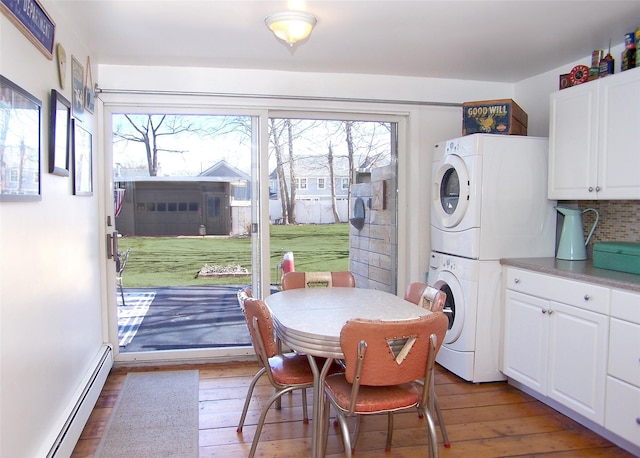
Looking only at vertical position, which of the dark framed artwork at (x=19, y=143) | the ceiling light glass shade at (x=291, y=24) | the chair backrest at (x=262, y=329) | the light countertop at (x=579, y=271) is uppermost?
the ceiling light glass shade at (x=291, y=24)

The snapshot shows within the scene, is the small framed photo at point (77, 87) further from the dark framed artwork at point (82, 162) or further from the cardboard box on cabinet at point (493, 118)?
the cardboard box on cabinet at point (493, 118)

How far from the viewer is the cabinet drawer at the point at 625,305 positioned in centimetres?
221

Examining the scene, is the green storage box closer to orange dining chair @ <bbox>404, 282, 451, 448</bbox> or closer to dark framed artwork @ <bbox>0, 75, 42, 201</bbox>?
orange dining chair @ <bbox>404, 282, 451, 448</bbox>

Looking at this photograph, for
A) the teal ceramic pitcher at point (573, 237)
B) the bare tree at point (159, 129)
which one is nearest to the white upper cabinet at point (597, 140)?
the teal ceramic pitcher at point (573, 237)

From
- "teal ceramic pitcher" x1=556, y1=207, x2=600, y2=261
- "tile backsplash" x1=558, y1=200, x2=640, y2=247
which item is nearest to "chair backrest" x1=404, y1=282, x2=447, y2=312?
"teal ceramic pitcher" x1=556, y1=207, x2=600, y2=261

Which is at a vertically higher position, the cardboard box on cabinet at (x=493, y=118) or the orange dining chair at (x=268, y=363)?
the cardboard box on cabinet at (x=493, y=118)

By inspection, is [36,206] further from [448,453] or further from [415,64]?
[415,64]

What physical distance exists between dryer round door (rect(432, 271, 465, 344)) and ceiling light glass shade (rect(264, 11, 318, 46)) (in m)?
1.95

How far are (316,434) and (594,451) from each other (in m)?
1.49

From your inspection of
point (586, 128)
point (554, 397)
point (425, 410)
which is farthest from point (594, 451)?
point (586, 128)

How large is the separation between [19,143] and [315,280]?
1.86 m

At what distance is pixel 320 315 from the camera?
2236 mm

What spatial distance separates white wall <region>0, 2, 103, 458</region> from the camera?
164 centimetres

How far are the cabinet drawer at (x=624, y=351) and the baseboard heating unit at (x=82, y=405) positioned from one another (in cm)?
266
